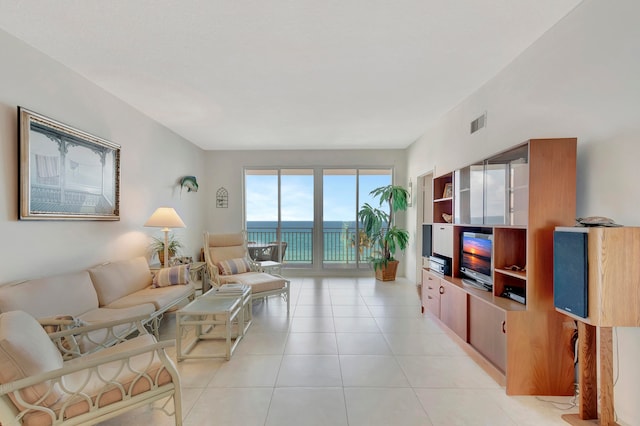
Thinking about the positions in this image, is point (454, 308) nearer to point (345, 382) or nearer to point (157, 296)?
point (345, 382)

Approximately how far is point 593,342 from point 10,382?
10.4 ft

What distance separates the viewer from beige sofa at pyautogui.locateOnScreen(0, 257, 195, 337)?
2.15 metres

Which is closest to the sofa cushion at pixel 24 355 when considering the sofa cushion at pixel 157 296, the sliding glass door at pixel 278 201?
the sofa cushion at pixel 157 296

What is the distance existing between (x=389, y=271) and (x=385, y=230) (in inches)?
35.0

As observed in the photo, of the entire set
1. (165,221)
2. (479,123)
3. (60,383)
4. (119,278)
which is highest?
(479,123)

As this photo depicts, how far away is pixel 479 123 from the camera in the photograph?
10.4ft

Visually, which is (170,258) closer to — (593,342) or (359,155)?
(359,155)

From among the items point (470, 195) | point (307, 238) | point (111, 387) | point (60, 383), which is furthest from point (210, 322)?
point (307, 238)

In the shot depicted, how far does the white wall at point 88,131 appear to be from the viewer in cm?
222

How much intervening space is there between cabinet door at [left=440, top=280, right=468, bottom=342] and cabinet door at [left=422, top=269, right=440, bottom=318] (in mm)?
106

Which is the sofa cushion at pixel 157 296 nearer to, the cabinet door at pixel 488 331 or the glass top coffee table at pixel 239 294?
the glass top coffee table at pixel 239 294

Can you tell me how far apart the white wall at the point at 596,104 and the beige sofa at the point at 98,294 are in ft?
11.0

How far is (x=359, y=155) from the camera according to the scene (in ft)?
20.1

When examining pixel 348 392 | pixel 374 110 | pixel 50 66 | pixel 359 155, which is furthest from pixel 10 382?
pixel 359 155
